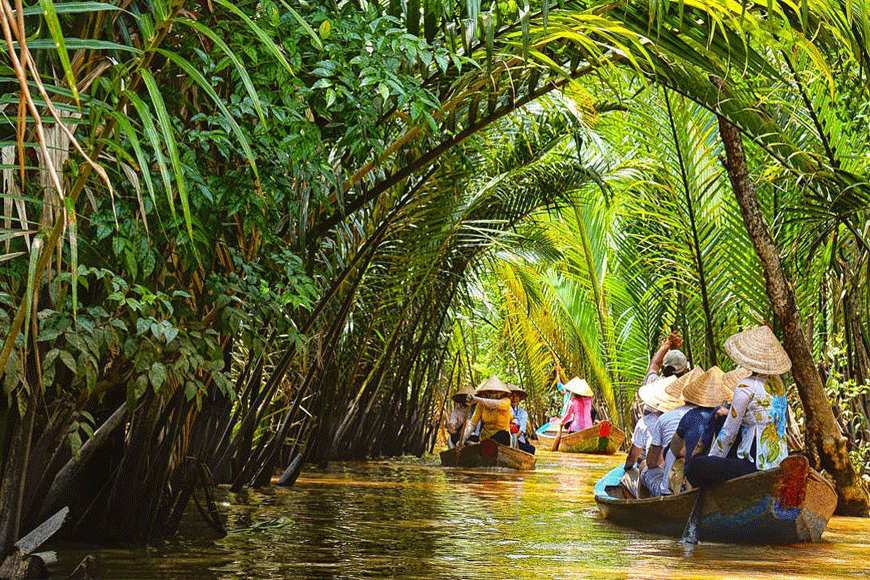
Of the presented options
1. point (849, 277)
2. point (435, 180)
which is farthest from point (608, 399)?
point (435, 180)

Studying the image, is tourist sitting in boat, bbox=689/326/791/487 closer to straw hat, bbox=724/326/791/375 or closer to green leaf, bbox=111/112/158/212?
straw hat, bbox=724/326/791/375

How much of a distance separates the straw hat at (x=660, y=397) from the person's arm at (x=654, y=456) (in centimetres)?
31

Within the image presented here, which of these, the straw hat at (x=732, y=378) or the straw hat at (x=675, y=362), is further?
the straw hat at (x=675, y=362)

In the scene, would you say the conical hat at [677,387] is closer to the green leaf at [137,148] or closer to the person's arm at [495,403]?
the green leaf at [137,148]

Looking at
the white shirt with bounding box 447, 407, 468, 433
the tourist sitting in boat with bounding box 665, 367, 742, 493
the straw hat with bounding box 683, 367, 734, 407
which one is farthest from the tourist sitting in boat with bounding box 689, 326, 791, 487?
the white shirt with bounding box 447, 407, 468, 433

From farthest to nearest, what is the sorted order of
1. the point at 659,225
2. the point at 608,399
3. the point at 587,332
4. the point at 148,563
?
the point at 608,399, the point at 587,332, the point at 659,225, the point at 148,563

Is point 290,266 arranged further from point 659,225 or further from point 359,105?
point 659,225

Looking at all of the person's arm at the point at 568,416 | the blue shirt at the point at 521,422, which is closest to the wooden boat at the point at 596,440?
the person's arm at the point at 568,416

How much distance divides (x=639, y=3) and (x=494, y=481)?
997 centimetres

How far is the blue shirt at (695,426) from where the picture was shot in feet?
25.9

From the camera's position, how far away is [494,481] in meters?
14.1

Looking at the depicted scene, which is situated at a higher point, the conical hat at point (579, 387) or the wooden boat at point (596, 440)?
the conical hat at point (579, 387)

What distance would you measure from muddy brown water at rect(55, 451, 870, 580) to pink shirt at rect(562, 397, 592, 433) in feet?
42.1

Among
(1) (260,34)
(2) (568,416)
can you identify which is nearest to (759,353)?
(1) (260,34)
